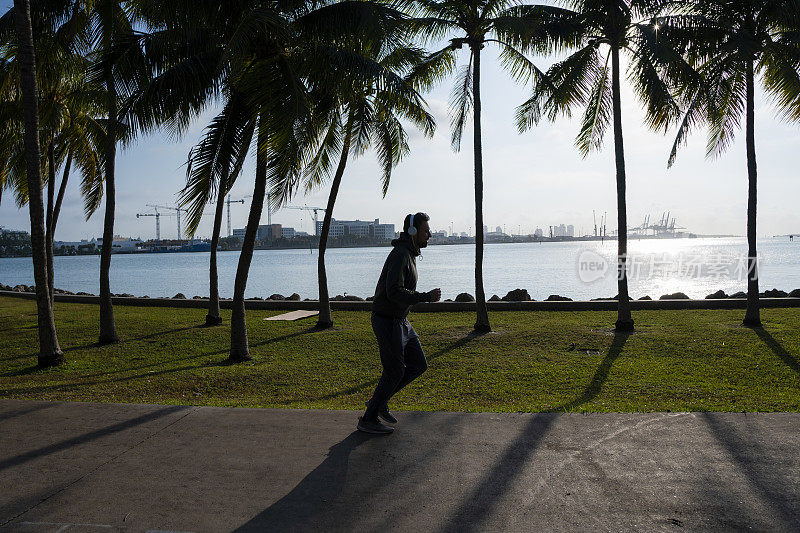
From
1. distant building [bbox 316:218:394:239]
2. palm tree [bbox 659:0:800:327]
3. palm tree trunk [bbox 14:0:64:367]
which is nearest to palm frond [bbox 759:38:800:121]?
palm tree [bbox 659:0:800:327]

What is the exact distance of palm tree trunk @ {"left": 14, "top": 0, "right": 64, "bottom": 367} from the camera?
8188 millimetres

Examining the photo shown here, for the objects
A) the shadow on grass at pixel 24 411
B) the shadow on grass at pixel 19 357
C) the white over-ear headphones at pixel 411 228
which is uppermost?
the white over-ear headphones at pixel 411 228

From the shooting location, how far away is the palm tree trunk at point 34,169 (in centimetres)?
819

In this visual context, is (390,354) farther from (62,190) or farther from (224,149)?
(62,190)

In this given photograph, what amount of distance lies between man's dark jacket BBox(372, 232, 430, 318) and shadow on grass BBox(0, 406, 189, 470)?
2210mm

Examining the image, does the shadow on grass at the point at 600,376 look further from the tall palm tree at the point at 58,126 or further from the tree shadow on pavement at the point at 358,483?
the tall palm tree at the point at 58,126

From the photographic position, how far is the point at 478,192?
→ 12625 mm

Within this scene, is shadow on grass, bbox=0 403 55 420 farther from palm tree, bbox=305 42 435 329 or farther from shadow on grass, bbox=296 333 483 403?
palm tree, bbox=305 42 435 329

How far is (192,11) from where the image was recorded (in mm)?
8992

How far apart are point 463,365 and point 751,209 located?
816 centimetres

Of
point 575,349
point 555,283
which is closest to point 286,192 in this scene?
point 575,349

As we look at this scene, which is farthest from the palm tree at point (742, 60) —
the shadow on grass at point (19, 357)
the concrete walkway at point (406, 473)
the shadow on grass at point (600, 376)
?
the shadow on grass at point (19, 357)

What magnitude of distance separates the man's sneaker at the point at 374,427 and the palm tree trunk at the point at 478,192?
7565 millimetres

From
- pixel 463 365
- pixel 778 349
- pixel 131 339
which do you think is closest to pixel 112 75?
pixel 131 339
